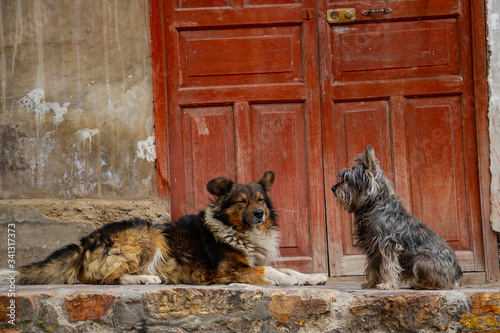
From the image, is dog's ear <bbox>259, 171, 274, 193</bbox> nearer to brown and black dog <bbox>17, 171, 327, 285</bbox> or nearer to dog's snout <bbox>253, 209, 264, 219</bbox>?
brown and black dog <bbox>17, 171, 327, 285</bbox>

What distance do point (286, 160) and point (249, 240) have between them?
1.36m

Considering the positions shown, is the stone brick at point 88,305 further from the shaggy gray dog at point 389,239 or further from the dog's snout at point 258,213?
the shaggy gray dog at point 389,239

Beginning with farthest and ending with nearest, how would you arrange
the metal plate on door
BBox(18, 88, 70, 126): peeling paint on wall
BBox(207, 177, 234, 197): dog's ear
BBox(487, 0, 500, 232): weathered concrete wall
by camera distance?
the metal plate on door, BBox(18, 88, 70, 126): peeling paint on wall, BBox(487, 0, 500, 232): weathered concrete wall, BBox(207, 177, 234, 197): dog's ear

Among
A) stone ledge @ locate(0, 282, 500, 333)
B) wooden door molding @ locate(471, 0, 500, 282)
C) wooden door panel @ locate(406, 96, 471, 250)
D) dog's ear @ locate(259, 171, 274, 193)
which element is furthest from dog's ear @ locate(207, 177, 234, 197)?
wooden door molding @ locate(471, 0, 500, 282)

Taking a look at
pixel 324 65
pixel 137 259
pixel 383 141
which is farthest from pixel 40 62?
pixel 383 141

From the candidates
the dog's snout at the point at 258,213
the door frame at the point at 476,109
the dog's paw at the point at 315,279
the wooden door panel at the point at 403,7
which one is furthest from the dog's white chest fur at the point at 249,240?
the wooden door panel at the point at 403,7

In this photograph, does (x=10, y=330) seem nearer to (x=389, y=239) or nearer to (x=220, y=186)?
(x=220, y=186)

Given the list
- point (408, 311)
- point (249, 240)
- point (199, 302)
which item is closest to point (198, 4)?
point (249, 240)

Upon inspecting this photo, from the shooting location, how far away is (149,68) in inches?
245

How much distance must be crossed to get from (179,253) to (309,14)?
9.53 feet

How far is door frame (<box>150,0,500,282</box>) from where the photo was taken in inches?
241

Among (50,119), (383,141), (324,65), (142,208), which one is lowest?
(142,208)

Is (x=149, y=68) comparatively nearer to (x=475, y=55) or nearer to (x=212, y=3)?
(x=212, y=3)

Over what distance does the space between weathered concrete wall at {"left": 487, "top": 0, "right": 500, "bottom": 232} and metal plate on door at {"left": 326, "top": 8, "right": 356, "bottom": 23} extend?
1.39 meters
